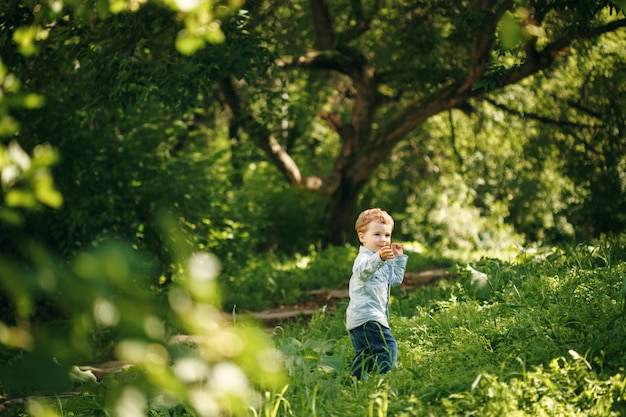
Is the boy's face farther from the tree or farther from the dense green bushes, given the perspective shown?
the tree

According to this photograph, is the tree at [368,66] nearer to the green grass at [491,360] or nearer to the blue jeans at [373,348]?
the green grass at [491,360]

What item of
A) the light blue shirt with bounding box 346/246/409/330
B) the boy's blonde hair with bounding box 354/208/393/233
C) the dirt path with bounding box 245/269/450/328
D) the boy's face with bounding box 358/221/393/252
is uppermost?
the dirt path with bounding box 245/269/450/328

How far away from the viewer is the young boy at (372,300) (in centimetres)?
478

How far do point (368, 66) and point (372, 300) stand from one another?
9.30 m

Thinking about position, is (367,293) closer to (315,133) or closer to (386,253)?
(386,253)

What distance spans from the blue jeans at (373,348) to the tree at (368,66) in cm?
595

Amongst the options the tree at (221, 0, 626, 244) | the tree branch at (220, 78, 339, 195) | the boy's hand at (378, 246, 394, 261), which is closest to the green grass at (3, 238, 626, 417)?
the boy's hand at (378, 246, 394, 261)

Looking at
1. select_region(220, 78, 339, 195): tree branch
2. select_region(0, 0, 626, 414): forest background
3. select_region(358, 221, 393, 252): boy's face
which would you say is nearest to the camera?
select_region(358, 221, 393, 252): boy's face

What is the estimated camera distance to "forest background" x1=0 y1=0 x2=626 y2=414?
860 cm

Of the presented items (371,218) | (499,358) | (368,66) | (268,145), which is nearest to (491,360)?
(499,358)

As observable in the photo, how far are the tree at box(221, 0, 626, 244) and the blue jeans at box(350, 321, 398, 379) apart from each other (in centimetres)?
595

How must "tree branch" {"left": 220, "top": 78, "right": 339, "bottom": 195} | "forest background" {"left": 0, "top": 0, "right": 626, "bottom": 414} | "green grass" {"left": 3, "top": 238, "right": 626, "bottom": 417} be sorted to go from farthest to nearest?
"tree branch" {"left": 220, "top": 78, "right": 339, "bottom": 195} → "forest background" {"left": 0, "top": 0, "right": 626, "bottom": 414} → "green grass" {"left": 3, "top": 238, "right": 626, "bottom": 417}

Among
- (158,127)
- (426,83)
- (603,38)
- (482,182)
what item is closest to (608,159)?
(603,38)

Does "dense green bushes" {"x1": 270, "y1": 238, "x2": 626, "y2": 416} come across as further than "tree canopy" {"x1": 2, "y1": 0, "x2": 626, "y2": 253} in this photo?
No
